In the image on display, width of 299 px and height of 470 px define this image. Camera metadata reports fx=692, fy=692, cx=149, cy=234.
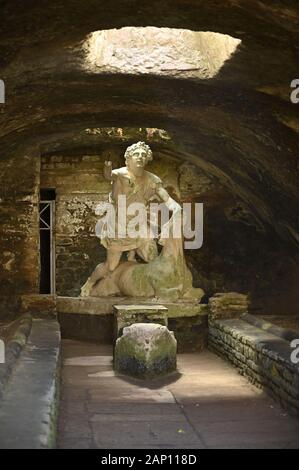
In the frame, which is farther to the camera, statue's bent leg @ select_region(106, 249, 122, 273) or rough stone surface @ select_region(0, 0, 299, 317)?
statue's bent leg @ select_region(106, 249, 122, 273)

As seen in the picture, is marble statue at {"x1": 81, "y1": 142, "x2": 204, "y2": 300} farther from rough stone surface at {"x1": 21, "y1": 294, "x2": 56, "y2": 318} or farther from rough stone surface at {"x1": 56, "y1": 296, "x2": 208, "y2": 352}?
rough stone surface at {"x1": 21, "y1": 294, "x2": 56, "y2": 318}

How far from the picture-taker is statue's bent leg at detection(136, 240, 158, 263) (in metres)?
10.4

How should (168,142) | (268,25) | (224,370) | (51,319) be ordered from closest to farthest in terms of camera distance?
(268,25) < (224,370) < (51,319) < (168,142)

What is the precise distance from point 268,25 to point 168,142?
6.64 m

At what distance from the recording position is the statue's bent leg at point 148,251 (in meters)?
10.4

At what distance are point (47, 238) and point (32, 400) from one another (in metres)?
9.43

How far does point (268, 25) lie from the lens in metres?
5.41

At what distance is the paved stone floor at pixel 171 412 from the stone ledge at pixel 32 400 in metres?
0.40

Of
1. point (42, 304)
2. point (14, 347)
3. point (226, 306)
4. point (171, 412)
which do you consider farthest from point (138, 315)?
point (171, 412)

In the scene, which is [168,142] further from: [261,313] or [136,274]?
[261,313]

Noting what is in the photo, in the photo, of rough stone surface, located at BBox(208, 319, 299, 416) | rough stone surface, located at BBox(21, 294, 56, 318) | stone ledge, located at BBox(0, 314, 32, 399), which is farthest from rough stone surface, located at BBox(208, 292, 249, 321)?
stone ledge, located at BBox(0, 314, 32, 399)

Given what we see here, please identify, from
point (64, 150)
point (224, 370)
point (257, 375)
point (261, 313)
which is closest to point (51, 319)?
point (224, 370)

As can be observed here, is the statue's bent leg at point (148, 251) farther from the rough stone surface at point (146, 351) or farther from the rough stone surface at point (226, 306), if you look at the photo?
the rough stone surface at point (146, 351)

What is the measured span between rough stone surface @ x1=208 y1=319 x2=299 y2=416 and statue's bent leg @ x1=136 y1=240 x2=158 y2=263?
60.7 inches
